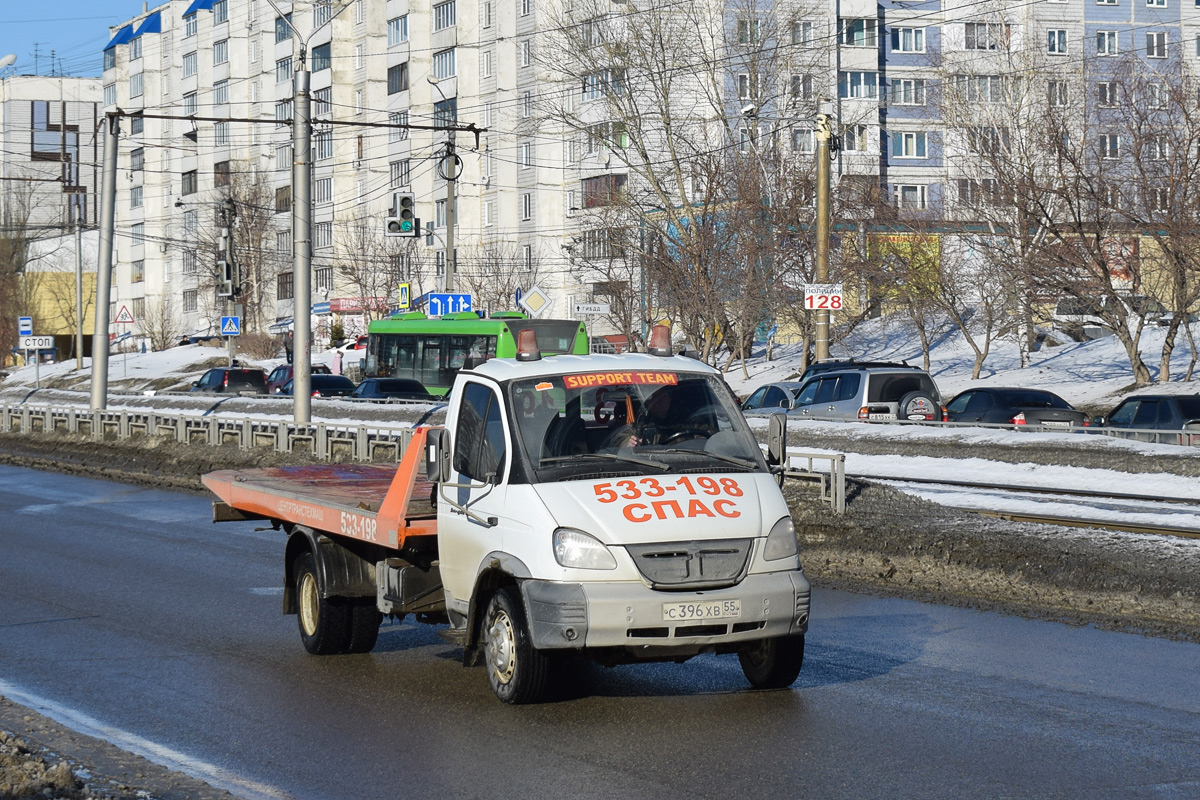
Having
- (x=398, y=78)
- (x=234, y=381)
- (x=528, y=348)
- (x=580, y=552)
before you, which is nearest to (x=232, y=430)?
(x=234, y=381)

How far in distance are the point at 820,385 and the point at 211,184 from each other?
88.0m

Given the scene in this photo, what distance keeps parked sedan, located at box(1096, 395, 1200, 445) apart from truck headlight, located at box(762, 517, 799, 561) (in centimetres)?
1881

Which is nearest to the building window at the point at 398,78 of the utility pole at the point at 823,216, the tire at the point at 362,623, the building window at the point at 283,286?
the building window at the point at 283,286

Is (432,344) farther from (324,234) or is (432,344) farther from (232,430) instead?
(324,234)

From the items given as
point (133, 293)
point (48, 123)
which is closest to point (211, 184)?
point (133, 293)

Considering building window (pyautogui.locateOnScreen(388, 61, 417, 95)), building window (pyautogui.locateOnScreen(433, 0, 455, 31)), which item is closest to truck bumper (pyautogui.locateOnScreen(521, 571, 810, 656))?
building window (pyautogui.locateOnScreen(433, 0, 455, 31))

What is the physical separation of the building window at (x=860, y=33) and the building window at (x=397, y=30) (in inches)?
1090

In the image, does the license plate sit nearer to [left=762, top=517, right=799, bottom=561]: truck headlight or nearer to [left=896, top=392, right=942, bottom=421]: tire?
[left=762, top=517, right=799, bottom=561]: truck headlight

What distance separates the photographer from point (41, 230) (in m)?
118

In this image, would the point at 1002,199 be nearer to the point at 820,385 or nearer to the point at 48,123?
the point at 820,385

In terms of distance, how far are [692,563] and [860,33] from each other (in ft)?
251

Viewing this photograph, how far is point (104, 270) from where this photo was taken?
33875 millimetres

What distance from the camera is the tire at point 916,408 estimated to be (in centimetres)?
2872

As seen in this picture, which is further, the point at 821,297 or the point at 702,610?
the point at 821,297
